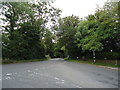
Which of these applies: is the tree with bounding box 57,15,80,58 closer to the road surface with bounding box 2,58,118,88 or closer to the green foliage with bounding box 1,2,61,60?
the green foliage with bounding box 1,2,61,60

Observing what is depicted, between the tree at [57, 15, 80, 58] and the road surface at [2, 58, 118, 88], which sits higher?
the tree at [57, 15, 80, 58]

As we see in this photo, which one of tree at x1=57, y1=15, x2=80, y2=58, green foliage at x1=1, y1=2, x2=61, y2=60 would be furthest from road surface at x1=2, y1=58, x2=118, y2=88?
tree at x1=57, y1=15, x2=80, y2=58

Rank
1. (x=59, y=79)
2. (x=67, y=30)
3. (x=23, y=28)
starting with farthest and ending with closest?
(x=67, y=30) < (x=23, y=28) < (x=59, y=79)

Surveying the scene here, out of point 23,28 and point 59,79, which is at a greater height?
point 23,28

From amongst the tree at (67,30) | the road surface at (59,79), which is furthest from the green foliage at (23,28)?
the road surface at (59,79)

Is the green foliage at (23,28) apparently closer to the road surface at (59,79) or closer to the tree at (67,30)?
the tree at (67,30)

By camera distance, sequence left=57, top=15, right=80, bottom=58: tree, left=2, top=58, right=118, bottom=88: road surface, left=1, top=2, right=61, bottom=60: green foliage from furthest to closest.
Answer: left=57, top=15, right=80, bottom=58: tree
left=1, top=2, right=61, bottom=60: green foliage
left=2, top=58, right=118, bottom=88: road surface

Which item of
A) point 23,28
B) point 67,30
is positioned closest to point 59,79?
point 23,28

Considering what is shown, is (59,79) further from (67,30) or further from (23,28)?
(67,30)

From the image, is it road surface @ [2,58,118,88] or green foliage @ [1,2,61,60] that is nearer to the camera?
road surface @ [2,58,118,88]

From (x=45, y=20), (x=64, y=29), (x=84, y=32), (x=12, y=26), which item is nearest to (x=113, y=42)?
(x=84, y=32)

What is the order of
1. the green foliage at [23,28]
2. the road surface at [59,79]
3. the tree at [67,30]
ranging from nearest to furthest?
the road surface at [59,79] < the green foliage at [23,28] < the tree at [67,30]

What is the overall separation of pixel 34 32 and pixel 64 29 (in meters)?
8.10

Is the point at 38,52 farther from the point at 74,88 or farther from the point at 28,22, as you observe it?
the point at 74,88
